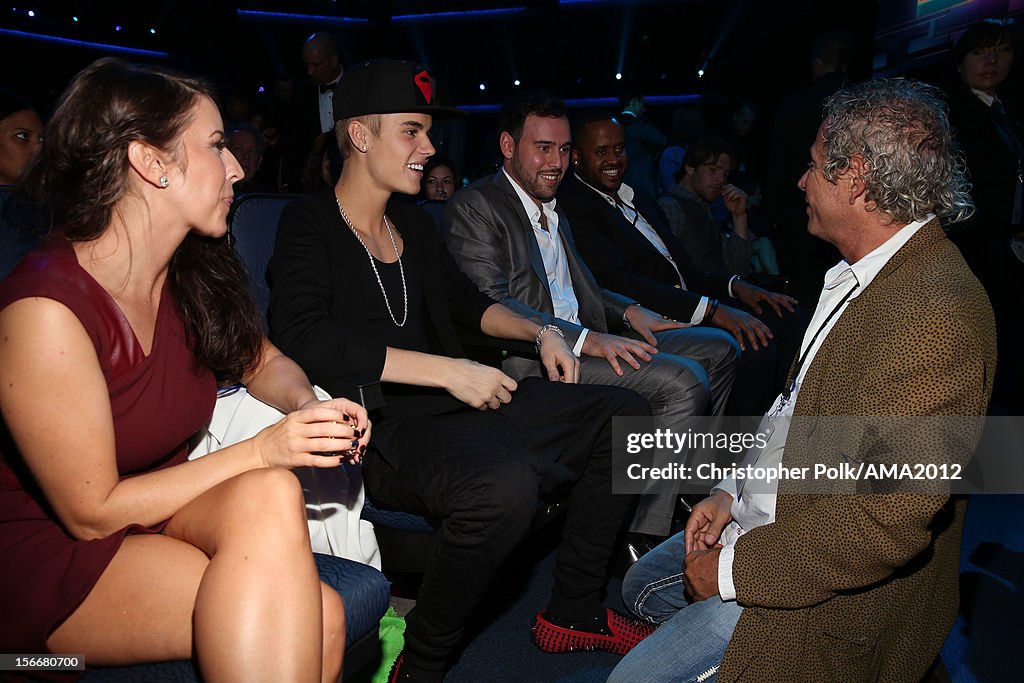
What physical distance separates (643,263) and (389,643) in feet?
6.76

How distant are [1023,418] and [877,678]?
327cm

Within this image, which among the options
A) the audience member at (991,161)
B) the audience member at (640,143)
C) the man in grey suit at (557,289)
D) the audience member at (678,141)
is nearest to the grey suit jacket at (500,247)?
the man in grey suit at (557,289)

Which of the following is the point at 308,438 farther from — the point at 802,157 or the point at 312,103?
the point at 312,103

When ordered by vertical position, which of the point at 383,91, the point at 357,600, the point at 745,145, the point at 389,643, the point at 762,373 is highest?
the point at 383,91

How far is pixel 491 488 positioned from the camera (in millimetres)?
1617

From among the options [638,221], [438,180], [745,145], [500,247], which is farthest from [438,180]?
[745,145]

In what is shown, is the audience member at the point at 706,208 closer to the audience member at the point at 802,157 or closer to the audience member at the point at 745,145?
the audience member at the point at 802,157

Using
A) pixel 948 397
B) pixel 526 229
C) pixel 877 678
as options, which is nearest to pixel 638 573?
pixel 877 678

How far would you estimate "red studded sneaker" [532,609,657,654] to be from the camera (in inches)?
Result: 81.3

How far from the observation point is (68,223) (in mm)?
1271

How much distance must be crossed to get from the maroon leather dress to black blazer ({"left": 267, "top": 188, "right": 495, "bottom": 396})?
338 mm

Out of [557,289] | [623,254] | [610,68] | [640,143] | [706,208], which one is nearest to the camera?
[557,289]

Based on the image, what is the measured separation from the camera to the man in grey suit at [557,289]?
2.51 m

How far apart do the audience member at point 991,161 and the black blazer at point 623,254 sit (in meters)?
1.44
